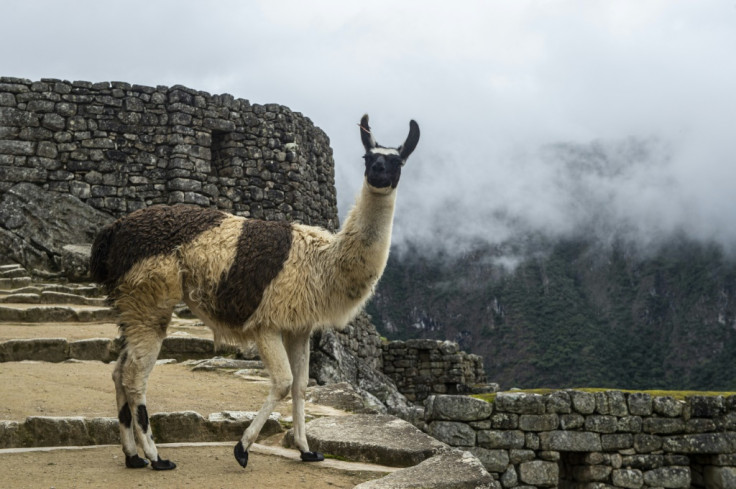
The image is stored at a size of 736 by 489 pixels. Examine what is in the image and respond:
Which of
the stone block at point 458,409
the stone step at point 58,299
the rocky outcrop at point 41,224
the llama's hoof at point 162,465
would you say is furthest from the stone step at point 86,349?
the rocky outcrop at point 41,224

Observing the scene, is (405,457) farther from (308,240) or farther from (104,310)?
(104,310)

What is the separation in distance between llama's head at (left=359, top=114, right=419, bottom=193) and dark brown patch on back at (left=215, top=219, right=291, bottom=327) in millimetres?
736

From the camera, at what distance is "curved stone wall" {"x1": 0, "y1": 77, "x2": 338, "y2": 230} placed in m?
14.0

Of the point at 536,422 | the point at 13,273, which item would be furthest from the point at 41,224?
the point at 536,422

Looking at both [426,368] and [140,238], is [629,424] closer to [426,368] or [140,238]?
[140,238]

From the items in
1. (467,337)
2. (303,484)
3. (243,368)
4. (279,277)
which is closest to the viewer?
(303,484)

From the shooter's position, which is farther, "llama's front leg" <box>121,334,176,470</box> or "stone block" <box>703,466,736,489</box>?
"stone block" <box>703,466,736,489</box>

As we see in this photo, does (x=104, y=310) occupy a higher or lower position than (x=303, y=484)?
higher

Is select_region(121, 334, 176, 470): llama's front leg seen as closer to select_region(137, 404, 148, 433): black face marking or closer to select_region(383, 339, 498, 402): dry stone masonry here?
select_region(137, 404, 148, 433): black face marking

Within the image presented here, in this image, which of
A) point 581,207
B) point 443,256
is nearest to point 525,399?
point 443,256

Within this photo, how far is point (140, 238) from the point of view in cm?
498

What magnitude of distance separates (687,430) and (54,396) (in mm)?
7031

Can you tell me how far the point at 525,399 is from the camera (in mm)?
9055

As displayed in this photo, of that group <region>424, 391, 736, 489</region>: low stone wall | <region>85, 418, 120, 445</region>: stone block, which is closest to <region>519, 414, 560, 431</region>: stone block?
<region>424, 391, 736, 489</region>: low stone wall
